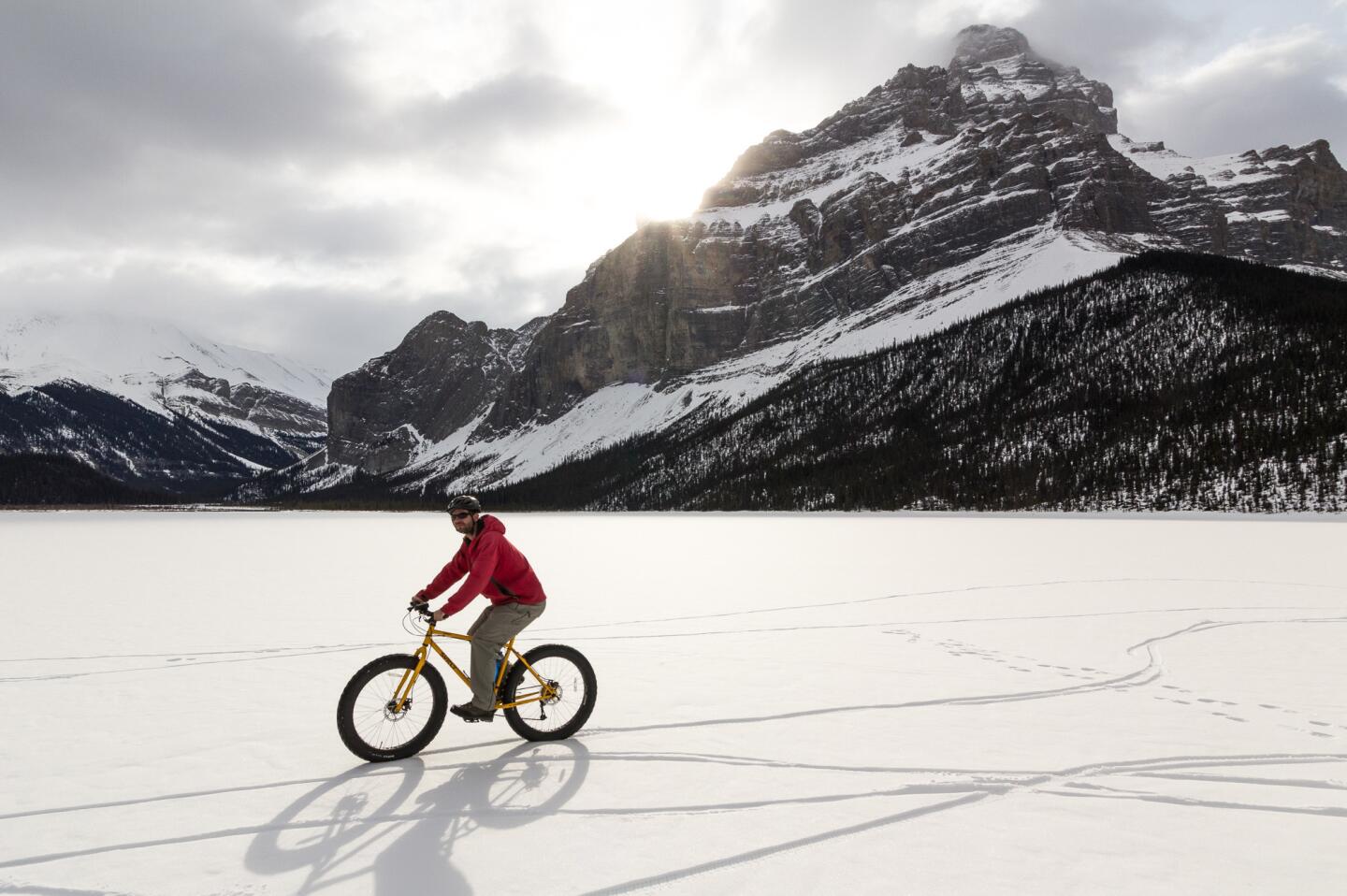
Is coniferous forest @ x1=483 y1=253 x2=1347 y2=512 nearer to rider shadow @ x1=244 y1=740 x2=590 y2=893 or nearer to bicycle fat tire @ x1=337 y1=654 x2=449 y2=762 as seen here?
rider shadow @ x1=244 y1=740 x2=590 y2=893

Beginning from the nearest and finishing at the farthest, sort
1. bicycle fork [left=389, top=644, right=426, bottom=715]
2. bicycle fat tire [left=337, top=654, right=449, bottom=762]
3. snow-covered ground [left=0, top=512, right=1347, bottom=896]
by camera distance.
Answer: snow-covered ground [left=0, top=512, right=1347, bottom=896] < bicycle fat tire [left=337, top=654, right=449, bottom=762] < bicycle fork [left=389, top=644, right=426, bottom=715]

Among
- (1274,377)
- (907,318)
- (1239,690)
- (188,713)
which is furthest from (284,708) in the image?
(907,318)

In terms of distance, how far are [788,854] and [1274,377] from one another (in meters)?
108

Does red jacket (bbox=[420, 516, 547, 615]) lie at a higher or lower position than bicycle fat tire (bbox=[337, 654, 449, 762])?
higher

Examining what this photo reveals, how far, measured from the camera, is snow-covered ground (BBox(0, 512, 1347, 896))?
15.9 ft

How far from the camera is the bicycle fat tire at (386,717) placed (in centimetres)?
701

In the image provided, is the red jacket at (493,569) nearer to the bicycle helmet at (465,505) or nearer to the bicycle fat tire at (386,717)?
the bicycle helmet at (465,505)

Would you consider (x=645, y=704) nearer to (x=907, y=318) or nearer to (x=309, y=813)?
(x=309, y=813)

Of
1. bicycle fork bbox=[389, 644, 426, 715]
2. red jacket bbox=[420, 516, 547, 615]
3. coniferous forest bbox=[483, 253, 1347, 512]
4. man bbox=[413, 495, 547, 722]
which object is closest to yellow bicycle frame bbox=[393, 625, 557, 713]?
bicycle fork bbox=[389, 644, 426, 715]

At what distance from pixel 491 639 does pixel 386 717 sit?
120 centimetres

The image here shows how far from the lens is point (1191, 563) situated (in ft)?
80.1

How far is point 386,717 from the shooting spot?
7.29 m

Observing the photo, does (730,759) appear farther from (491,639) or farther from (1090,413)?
(1090,413)

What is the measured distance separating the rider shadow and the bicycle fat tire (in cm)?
19
